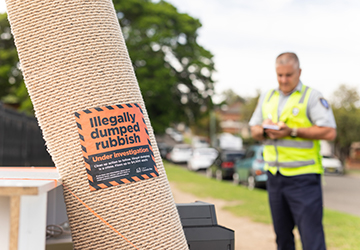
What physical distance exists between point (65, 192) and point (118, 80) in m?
0.43

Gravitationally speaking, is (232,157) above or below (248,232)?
above

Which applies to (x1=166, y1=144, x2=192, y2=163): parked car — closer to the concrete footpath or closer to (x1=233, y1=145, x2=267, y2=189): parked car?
(x1=233, y1=145, x2=267, y2=189): parked car

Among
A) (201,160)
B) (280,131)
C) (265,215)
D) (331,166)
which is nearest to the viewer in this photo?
(280,131)

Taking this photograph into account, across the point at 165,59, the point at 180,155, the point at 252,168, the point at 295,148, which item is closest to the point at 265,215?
the point at 295,148

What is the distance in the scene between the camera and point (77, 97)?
1321mm

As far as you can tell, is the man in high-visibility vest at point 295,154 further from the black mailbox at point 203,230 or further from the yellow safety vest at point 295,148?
the black mailbox at point 203,230

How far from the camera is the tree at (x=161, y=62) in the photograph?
2386 centimetres

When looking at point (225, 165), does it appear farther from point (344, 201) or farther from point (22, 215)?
point (22, 215)

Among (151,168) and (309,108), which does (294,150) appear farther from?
(151,168)

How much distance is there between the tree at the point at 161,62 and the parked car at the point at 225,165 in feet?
21.4

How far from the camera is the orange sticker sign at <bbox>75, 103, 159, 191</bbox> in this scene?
52.4 inches

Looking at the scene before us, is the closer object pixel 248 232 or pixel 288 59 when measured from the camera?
pixel 288 59

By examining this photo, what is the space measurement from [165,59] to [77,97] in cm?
2540

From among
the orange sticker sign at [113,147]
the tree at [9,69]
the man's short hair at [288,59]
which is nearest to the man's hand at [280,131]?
the man's short hair at [288,59]
